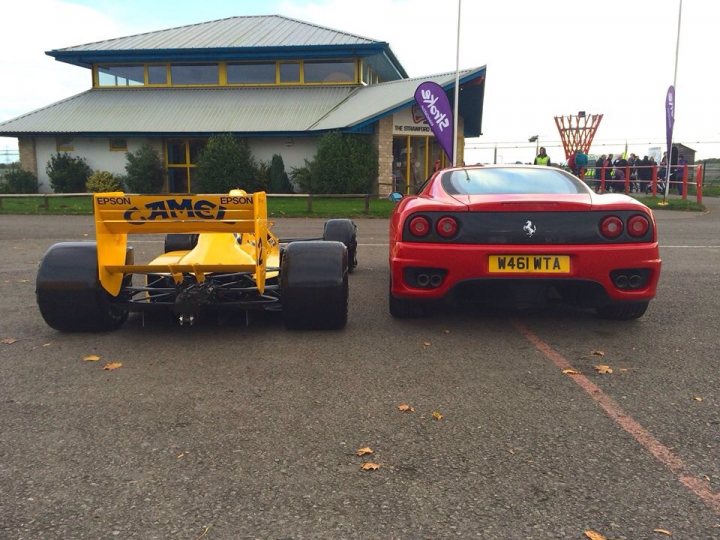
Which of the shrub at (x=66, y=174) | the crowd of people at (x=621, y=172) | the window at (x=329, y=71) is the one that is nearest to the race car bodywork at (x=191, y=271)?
the crowd of people at (x=621, y=172)

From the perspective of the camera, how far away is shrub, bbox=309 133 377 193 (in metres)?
21.9

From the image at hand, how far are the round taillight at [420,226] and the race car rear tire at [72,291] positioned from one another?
7.35 ft

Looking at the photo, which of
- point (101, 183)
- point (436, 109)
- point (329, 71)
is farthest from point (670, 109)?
point (101, 183)

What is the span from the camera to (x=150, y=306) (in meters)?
4.43

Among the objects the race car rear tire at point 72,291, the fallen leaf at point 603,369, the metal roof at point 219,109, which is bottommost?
the fallen leaf at point 603,369

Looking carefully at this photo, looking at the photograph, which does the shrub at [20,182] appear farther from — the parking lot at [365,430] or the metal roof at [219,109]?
the parking lot at [365,430]

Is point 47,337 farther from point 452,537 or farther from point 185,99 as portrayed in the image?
point 185,99

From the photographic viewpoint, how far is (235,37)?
2805 centimetres

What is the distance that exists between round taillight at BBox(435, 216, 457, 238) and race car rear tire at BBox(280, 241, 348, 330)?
776 millimetres

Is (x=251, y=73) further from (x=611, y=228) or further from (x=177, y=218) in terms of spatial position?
(x=611, y=228)

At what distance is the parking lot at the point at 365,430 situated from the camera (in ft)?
7.39

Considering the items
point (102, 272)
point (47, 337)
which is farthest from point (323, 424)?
point (47, 337)

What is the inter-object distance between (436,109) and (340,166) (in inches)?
251

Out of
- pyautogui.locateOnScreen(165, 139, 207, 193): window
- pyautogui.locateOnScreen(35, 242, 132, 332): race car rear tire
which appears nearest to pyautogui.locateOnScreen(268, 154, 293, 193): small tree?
pyautogui.locateOnScreen(165, 139, 207, 193): window
